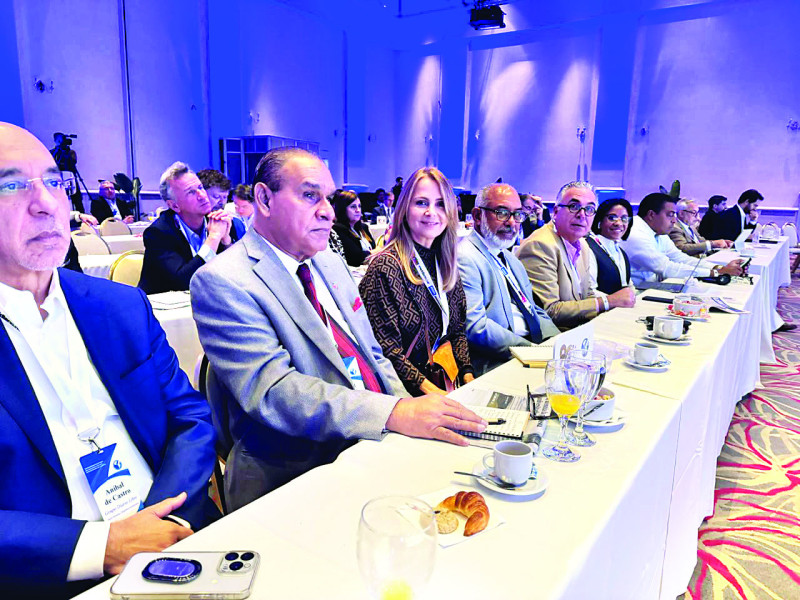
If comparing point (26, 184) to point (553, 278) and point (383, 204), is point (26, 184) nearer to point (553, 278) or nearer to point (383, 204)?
point (553, 278)

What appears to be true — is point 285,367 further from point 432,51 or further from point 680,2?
point 432,51

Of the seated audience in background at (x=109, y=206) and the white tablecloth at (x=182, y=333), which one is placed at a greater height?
the seated audience in background at (x=109, y=206)

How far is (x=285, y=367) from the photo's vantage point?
4.73 feet

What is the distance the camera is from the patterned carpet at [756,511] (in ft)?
6.59

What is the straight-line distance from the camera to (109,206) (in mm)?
8484

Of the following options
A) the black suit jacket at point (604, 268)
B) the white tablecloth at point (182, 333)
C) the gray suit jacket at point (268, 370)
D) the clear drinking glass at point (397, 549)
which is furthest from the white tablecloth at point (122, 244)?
the clear drinking glass at point (397, 549)

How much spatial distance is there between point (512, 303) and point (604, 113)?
11.1 m

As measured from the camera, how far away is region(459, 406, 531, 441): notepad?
1.22 m

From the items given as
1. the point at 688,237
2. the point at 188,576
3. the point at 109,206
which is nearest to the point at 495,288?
the point at 188,576

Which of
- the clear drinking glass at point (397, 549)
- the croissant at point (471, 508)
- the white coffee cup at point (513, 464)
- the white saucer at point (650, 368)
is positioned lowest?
the white saucer at point (650, 368)

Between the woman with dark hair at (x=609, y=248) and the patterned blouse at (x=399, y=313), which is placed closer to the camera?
the patterned blouse at (x=399, y=313)

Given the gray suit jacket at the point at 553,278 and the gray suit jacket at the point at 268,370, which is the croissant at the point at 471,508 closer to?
the gray suit jacket at the point at 268,370

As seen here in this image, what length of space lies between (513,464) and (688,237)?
6.68 meters

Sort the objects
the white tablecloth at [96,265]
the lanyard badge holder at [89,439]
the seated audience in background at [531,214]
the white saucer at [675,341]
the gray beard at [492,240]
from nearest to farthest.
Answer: the lanyard badge holder at [89,439]
the white saucer at [675,341]
the gray beard at [492,240]
the white tablecloth at [96,265]
the seated audience in background at [531,214]
